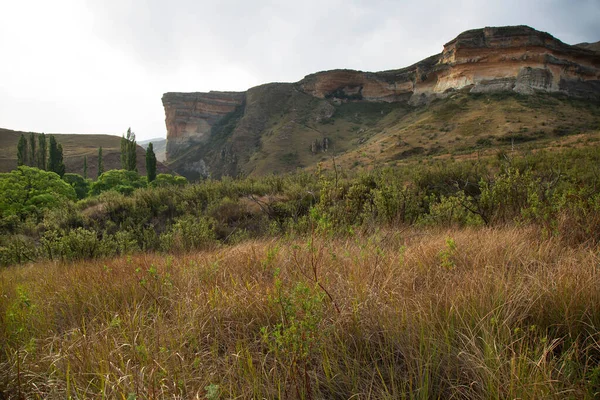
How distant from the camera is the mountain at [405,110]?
34688mm

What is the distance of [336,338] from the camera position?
5.31 feet

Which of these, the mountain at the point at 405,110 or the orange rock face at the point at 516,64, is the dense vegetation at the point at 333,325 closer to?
the mountain at the point at 405,110

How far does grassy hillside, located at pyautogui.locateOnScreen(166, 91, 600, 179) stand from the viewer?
31.0 meters

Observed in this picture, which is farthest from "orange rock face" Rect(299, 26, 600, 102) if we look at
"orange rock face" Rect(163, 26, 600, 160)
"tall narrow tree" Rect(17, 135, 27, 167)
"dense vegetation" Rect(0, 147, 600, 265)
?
"tall narrow tree" Rect(17, 135, 27, 167)

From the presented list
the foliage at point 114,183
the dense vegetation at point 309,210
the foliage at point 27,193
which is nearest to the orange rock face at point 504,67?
the dense vegetation at point 309,210

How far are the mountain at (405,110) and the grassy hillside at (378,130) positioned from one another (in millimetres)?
222

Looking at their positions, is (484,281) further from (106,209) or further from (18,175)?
(18,175)

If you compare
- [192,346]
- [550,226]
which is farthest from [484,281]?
[550,226]

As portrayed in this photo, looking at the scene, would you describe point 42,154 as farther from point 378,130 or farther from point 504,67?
point 504,67

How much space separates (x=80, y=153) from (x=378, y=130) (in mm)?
64492

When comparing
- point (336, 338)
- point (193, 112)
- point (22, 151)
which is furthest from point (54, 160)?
point (336, 338)

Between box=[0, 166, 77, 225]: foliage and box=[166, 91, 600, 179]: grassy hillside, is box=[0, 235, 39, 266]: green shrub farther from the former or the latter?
box=[0, 166, 77, 225]: foliage

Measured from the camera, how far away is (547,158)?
13.6 m

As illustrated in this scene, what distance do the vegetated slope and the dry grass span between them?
67.8 metres
